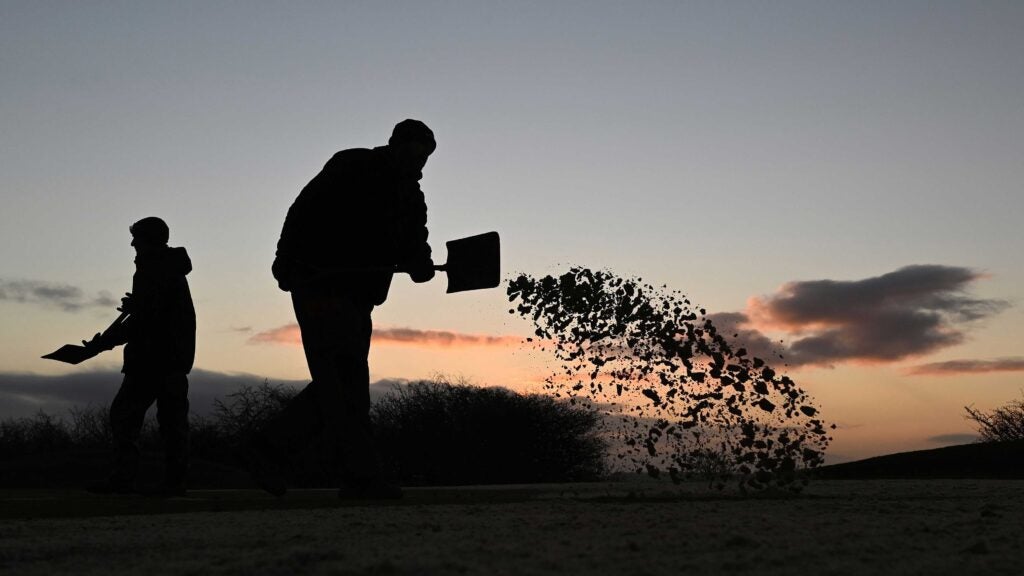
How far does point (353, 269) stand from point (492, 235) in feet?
3.62

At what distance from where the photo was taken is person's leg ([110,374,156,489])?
10461 mm

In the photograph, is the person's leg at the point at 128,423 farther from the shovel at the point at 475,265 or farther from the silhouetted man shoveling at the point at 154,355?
the shovel at the point at 475,265

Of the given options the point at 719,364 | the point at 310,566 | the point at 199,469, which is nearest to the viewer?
the point at 310,566

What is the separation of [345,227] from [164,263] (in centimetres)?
294

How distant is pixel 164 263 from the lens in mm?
10477

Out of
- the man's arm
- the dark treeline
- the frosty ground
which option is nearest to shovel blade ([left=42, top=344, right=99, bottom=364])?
the frosty ground

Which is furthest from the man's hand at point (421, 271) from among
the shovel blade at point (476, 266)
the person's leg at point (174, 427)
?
the person's leg at point (174, 427)

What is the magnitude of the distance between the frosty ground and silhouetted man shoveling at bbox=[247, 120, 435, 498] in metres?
0.44

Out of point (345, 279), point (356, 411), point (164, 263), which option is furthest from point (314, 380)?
point (164, 263)

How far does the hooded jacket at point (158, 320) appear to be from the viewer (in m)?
10.5

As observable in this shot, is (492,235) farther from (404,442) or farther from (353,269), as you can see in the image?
(404,442)

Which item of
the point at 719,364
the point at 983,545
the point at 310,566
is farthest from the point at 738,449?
the point at 310,566

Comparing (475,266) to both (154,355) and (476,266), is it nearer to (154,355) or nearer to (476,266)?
(476,266)

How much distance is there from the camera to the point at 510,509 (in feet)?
25.4
